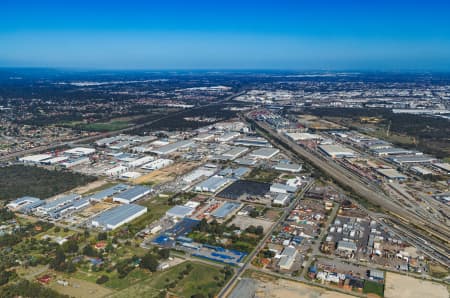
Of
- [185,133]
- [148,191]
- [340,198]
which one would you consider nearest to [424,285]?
[340,198]

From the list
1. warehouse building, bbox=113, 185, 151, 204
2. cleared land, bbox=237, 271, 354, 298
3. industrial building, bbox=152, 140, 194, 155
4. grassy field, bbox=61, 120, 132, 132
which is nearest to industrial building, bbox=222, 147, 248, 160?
industrial building, bbox=152, 140, 194, 155

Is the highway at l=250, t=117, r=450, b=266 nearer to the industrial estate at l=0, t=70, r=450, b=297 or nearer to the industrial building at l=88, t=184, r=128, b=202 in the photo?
the industrial estate at l=0, t=70, r=450, b=297

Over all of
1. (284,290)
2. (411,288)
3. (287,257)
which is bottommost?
(411,288)

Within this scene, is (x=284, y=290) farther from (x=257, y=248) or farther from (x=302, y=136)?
(x=302, y=136)

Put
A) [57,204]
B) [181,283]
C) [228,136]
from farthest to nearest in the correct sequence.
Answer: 1. [228,136]
2. [57,204]
3. [181,283]

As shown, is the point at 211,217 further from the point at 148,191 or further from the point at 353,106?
the point at 353,106

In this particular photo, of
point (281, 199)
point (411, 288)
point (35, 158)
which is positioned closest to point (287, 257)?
point (411, 288)
